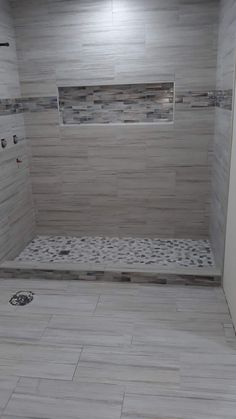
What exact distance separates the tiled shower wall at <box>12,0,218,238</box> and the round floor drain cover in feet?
3.69

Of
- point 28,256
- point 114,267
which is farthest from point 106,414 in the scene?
point 28,256

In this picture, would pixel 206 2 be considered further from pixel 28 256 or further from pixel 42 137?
pixel 28 256

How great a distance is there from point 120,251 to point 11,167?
135 cm

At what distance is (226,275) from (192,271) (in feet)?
1.03

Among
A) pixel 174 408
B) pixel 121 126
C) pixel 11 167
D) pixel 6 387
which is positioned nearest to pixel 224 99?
pixel 121 126

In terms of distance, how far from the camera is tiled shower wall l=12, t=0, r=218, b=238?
125 inches

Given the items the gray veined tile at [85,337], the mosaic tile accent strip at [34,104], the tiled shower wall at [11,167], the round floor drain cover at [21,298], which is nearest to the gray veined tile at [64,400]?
the gray veined tile at [85,337]

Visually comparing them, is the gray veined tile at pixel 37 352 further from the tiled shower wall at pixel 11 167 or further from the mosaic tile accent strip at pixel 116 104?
the mosaic tile accent strip at pixel 116 104

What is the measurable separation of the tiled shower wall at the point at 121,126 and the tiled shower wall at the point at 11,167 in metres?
0.12

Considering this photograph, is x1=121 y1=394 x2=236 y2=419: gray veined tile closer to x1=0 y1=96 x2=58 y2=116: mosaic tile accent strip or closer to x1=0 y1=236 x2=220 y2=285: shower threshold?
x1=0 y1=236 x2=220 y2=285: shower threshold

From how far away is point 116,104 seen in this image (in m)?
3.57

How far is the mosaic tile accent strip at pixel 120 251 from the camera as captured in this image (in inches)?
127

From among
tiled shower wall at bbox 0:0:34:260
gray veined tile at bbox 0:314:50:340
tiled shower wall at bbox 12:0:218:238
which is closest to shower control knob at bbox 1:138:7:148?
tiled shower wall at bbox 0:0:34:260

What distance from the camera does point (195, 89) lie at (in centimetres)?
327
